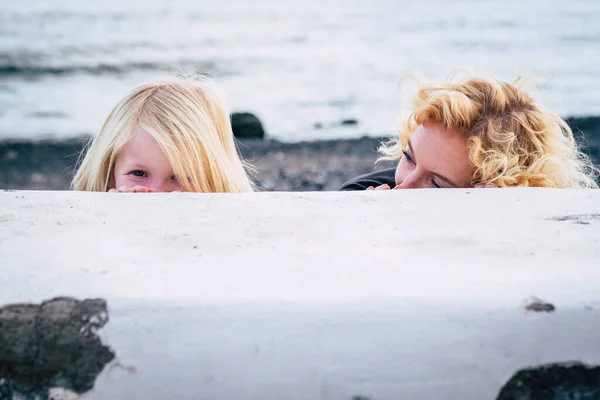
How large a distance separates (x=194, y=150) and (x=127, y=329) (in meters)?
1.63

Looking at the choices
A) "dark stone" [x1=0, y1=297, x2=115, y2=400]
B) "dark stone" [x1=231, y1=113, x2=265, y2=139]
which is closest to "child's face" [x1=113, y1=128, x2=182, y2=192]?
"dark stone" [x1=0, y1=297, x2=115, y2=400]

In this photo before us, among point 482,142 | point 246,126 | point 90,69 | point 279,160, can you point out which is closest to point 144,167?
point 482,142

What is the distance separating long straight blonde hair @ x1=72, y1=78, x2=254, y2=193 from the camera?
8.93ft

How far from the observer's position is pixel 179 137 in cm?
274

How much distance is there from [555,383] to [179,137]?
1.83 metres

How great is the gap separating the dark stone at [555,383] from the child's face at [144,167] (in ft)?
5.59

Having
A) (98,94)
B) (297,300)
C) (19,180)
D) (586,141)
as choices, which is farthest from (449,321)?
(98,94)

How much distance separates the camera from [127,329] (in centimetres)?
118

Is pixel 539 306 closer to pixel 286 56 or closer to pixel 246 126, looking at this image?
pixel 246 126

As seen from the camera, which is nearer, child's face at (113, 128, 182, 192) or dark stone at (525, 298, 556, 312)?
dark stone at (525, 298, 556, 312)

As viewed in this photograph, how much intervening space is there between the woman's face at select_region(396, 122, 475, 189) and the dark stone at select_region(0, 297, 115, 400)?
65.2 inches

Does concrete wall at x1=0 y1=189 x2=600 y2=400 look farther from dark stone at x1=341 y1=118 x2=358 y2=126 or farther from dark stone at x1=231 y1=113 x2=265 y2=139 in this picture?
dark stone at x1=341 y1=118 x2=358 y2=126

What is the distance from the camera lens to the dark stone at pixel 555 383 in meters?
1.19

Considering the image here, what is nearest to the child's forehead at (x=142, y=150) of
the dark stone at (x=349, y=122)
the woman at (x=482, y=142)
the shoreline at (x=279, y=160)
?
the woman at (x=482, y=142)
